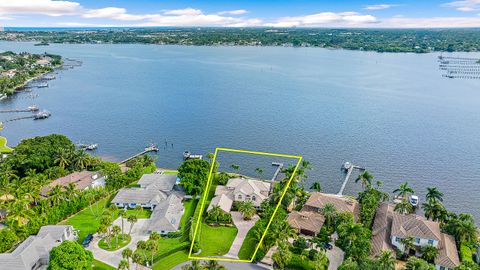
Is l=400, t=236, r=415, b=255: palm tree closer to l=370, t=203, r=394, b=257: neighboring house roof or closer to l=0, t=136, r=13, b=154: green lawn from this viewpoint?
l=370, t=203, r=394, b=257: neighboring house roof

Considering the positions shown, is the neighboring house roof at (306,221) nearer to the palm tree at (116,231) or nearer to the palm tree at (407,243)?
the palm tree at (407,243)

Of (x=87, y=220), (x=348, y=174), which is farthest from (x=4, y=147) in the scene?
(x=348, y=174)

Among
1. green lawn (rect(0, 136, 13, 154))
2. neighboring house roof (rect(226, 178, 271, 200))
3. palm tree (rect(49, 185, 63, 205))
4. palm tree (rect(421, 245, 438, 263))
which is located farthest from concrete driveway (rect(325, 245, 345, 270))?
green lawn (rect(0, 136, 13, 154))

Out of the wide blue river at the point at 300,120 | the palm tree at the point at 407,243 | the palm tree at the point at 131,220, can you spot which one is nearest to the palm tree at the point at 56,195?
the palm tree at the point at 131,220

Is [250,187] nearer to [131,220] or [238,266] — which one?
[238,266]

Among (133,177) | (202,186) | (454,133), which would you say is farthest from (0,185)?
(454,133)

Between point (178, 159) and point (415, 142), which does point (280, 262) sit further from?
point (415, 142)
